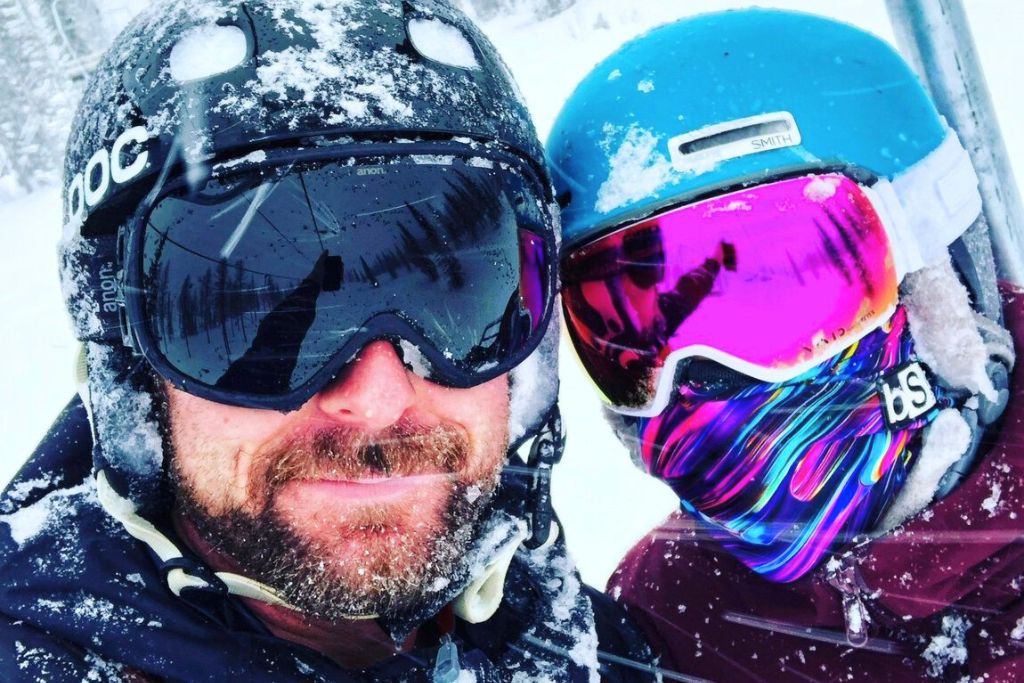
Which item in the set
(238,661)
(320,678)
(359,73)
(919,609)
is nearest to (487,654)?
(320,678)

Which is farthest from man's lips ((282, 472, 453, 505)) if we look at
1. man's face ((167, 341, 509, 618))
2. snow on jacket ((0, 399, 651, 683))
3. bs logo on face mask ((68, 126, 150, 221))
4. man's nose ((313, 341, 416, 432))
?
bs logo on face mask ((68, 126, 150, 221))

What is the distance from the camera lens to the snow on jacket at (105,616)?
1.25m

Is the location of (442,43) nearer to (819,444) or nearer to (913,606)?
(819,444)

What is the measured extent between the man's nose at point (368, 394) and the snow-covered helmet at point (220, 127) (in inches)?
1.8

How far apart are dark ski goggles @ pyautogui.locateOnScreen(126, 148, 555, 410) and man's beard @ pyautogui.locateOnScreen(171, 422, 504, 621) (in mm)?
135

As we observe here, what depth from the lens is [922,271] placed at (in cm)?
186

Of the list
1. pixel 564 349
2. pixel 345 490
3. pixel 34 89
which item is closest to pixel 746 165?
pixel 345 490

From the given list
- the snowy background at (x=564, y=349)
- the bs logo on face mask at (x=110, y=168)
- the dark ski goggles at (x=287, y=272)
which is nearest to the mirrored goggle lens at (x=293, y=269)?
the dark ski goggles at (x=287, y=272)

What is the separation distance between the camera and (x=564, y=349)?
6.06m

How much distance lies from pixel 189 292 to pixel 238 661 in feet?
2.21

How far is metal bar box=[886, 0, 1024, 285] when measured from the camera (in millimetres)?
2273

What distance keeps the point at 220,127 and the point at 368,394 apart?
1.94ft

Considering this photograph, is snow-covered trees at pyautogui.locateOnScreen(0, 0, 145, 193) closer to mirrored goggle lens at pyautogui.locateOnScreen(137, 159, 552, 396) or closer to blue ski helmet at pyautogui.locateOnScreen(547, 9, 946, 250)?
blue ski helmet at pyautogui.locateOnScreen(547, 9, 946, 250)

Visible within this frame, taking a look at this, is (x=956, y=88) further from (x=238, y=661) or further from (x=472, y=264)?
(x=238, y=661)
